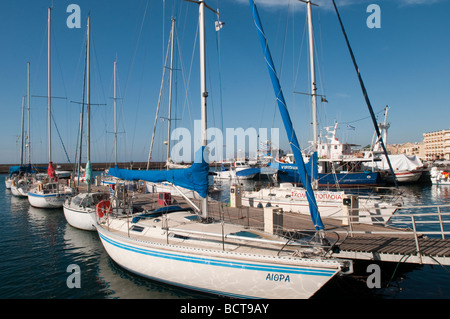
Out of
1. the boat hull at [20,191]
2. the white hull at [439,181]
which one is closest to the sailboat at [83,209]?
the boat hull at [20,191]

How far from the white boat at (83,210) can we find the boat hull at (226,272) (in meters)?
9.88

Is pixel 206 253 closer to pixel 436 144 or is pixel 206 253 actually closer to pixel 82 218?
pixel 82 218

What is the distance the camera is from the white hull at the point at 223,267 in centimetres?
779

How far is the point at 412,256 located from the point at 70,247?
1697 centimetres

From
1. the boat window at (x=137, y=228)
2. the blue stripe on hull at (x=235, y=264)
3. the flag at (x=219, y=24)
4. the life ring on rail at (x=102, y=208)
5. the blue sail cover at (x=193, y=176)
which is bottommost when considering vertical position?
the blue stripe on hull at (x=235, y=264)

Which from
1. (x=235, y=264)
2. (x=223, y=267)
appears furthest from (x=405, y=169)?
(x=223, y=267)

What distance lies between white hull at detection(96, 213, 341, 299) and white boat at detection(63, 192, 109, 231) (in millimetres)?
9342

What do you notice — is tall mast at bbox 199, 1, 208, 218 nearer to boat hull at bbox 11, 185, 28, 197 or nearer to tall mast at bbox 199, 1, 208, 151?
tall mast at bbox 199, 1, 208, 151

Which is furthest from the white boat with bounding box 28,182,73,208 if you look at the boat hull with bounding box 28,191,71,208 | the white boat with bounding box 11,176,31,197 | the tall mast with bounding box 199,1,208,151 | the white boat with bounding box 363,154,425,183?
the white boat with bounding box 363,154,425,183

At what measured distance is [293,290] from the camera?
25.9 feet

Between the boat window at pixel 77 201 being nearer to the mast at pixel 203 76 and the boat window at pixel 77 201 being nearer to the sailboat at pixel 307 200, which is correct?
the sailboat at pixel 307 200

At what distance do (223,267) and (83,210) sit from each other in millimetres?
14626

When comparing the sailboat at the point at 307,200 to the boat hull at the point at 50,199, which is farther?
the boat hull at the point at 50,199

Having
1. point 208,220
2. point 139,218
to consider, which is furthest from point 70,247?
point 208,220
